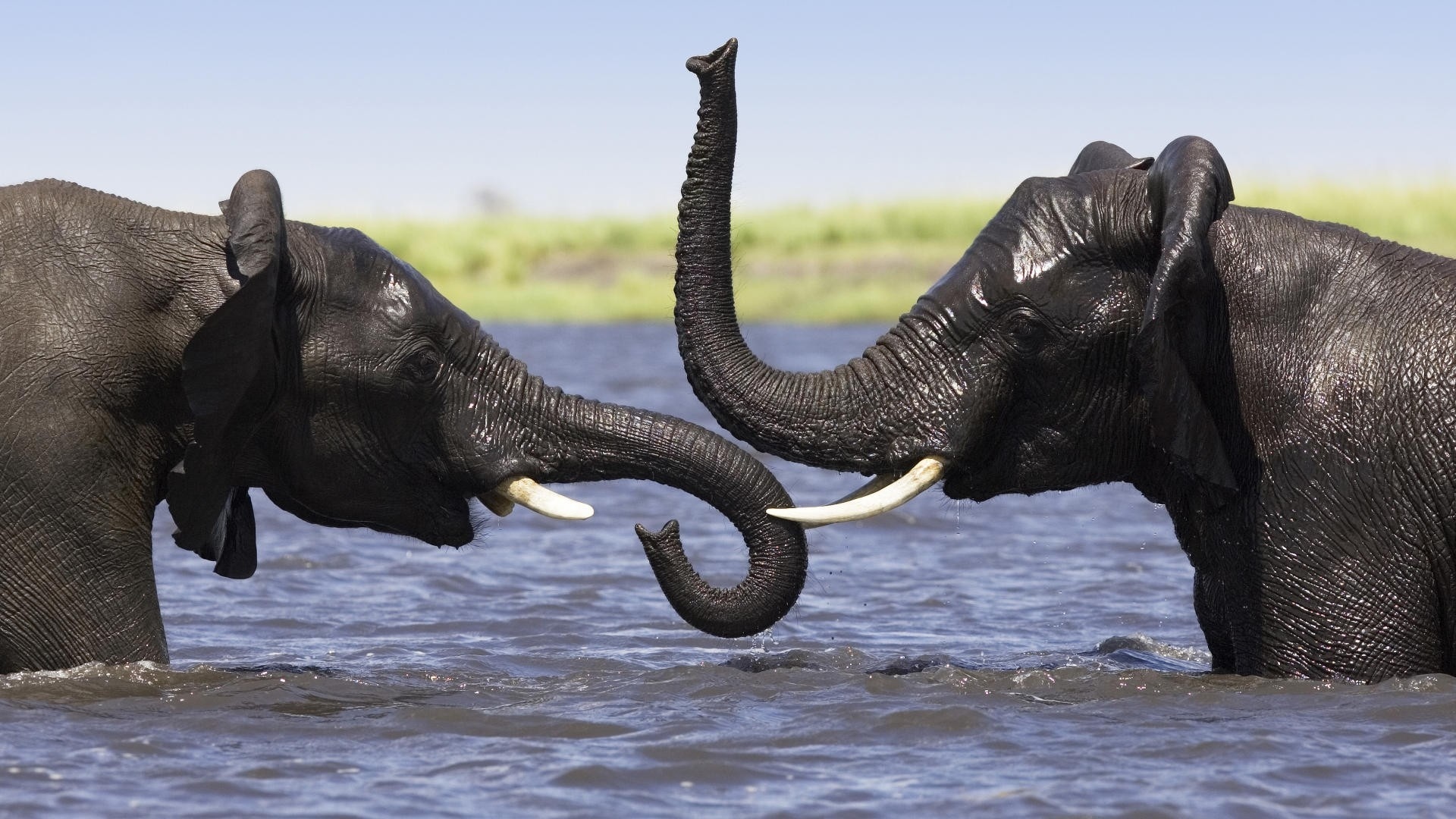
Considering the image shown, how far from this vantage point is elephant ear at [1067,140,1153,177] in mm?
8453

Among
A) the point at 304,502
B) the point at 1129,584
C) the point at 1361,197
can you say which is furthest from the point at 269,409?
the point at 1361,197

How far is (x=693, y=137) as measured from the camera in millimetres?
8047

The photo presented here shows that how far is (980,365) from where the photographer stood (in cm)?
802

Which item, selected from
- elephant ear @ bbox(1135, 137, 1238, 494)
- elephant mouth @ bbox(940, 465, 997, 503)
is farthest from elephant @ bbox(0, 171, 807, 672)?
elephant ear @ bbox(1135, 137, 1238, 494)

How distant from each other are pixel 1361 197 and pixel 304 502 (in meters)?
43.9

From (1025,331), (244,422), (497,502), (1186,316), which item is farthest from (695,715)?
(1186,316)

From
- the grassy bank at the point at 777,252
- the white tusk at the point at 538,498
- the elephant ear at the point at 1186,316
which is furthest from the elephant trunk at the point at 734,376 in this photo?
the grassy bank at the point at 777,252

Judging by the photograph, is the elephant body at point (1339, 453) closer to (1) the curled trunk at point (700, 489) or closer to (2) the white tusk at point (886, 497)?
(2) the white tusk at point (886, 497)

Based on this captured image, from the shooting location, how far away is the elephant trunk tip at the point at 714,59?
7.92 metres

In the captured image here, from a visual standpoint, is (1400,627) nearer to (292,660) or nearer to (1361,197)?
(292,660)

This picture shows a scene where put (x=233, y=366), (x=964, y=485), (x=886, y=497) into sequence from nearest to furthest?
(x=233, y=366) → (x=886, y=497) → (x=964, y=485)

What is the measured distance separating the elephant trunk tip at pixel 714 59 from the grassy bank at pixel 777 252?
3754 cm

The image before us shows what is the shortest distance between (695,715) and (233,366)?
2.12 meters

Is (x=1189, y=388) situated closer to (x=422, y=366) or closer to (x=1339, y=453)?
(x=1339, y=453)
